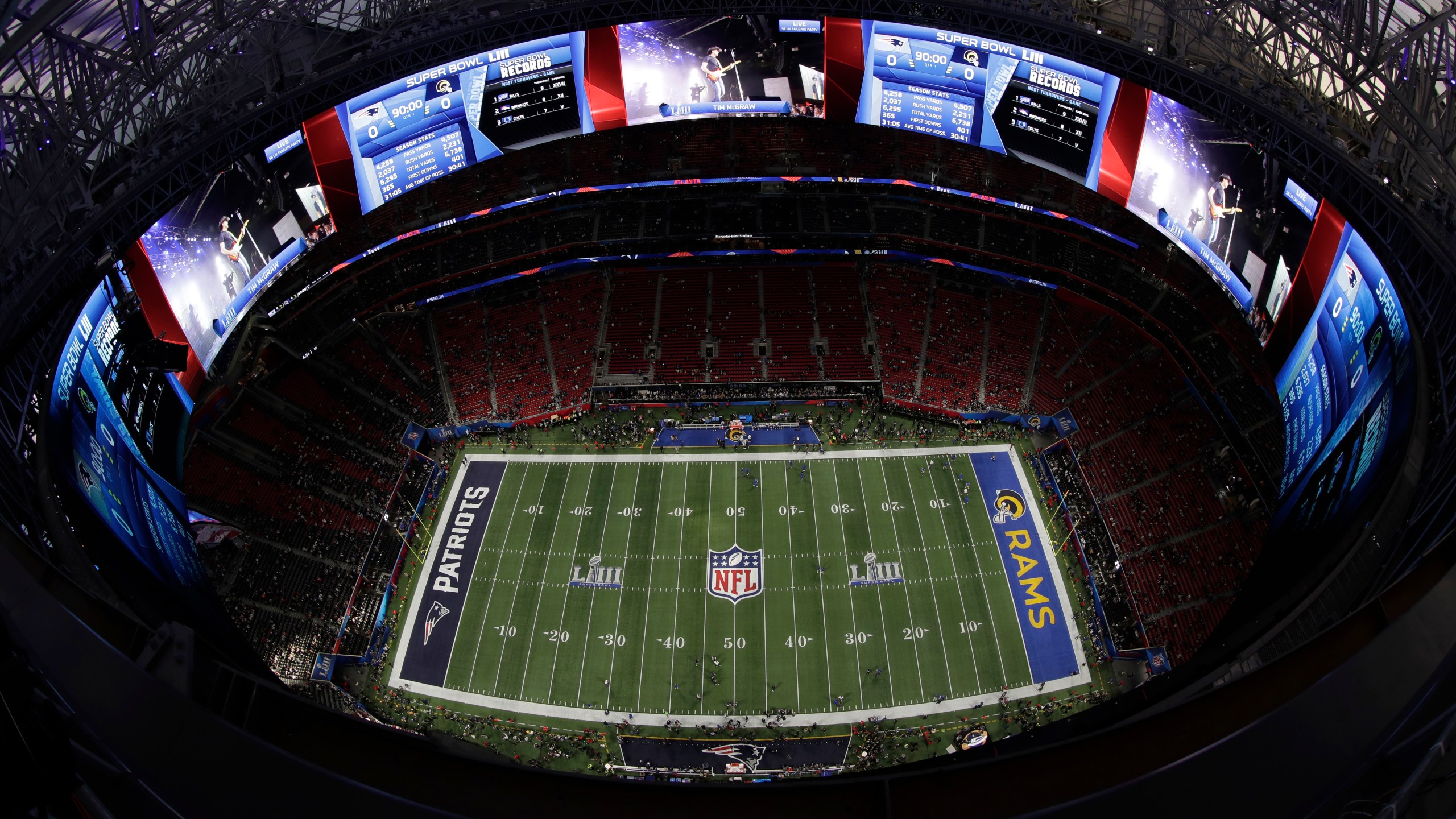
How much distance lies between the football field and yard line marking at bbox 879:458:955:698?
0.23ft

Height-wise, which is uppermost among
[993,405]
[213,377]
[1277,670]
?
[993,405]

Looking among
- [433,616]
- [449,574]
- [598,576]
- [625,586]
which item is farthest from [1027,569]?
[433,616]

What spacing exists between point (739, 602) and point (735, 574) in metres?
1.09

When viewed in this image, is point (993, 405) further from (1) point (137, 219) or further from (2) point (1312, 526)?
(1) point (137, 219)

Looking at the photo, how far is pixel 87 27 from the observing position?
69.3 feet

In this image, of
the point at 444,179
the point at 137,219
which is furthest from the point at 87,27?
the point at 444,179

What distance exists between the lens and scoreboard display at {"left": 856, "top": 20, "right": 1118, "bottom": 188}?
2923cm

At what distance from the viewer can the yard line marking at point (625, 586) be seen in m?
26.6

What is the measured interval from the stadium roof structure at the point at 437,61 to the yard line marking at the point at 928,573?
38.0 ft

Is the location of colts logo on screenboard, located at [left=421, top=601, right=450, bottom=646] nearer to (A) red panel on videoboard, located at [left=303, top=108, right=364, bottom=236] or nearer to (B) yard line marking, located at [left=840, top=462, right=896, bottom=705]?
(B) yard line marking, located at [left=840, top=462, right=896, bottom=705]

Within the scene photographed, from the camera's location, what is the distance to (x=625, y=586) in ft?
94.6

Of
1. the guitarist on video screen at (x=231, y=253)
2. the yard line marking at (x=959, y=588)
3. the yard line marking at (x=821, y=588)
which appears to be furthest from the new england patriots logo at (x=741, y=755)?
the guitarist on video screen at (x=231, y=253)

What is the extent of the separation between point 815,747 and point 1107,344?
20734 millimetres

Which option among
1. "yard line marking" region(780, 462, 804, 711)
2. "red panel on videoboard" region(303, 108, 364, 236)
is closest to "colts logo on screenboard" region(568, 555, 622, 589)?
"yard line marking" region(780, 462, 804, 711)
